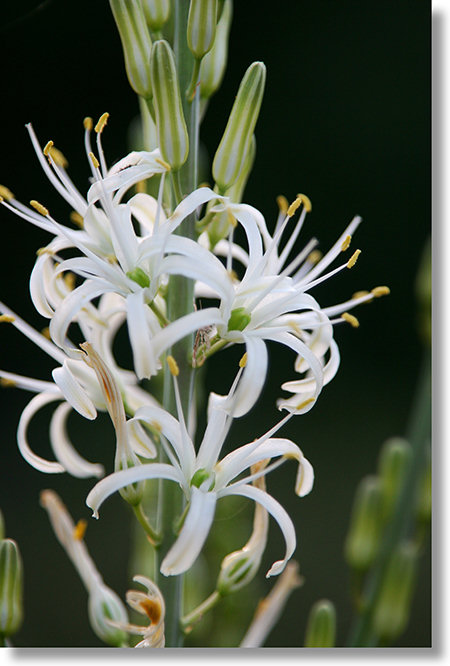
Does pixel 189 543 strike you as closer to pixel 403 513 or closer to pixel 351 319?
pixel 351 319

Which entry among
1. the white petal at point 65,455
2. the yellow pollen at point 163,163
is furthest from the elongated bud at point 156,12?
the white petal at point 65,455

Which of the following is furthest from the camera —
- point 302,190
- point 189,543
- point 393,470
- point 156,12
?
point 302,190

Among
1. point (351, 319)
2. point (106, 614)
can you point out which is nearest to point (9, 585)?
point (106, 614)

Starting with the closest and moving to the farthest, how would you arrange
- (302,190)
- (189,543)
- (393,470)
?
(189,543)
(393,470)
(302,190)

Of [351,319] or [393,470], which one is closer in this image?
[351,319]

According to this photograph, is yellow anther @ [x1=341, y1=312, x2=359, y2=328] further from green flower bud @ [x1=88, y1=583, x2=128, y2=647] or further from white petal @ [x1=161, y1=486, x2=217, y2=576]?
green flower bud @ [x1=88, y1=583, x2=128, y2=647]

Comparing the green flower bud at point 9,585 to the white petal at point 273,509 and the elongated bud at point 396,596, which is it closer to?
the white petal at point 273,509

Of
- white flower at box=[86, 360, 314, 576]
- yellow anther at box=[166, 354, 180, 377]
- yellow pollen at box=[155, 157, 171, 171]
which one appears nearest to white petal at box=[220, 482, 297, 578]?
white flower at box=[86, 360, 314, 576]
